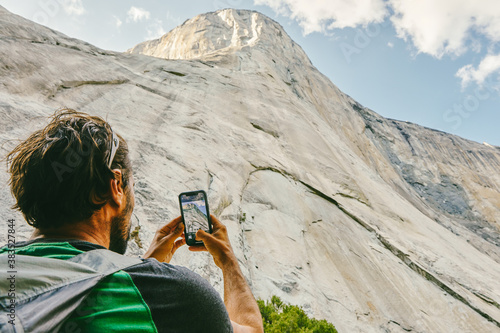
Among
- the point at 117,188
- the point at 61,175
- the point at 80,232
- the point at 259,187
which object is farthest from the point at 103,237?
the point at 259,187

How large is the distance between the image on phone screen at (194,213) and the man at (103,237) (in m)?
0.16

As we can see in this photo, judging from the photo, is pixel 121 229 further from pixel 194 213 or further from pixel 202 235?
pixel 194 213

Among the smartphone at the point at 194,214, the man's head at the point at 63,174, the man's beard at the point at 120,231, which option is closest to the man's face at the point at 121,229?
the man's beard at the point at 120,231

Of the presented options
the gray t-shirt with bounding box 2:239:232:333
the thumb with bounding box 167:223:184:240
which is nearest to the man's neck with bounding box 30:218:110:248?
the gray t-shirt with bounding box 2:239:232:333

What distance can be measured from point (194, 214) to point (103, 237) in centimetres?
73

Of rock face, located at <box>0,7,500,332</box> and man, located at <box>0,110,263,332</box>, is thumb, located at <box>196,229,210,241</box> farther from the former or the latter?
rock face, located at <box>0,7,500,332</box>

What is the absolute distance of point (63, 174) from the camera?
1.32m

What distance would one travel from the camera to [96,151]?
1397 mm

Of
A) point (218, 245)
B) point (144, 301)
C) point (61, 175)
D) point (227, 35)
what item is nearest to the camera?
point (144, 301)

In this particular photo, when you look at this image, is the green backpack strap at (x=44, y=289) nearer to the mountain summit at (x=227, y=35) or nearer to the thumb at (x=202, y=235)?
the thumb at (x=202, y=235)

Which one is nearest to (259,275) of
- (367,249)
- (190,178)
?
(190,178)

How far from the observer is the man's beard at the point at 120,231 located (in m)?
1.51

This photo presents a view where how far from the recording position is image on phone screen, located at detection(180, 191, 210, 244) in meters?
1.98

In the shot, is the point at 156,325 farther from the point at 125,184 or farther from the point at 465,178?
the point at 465,178
